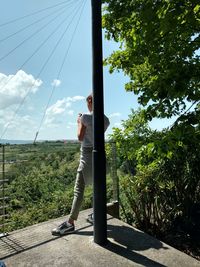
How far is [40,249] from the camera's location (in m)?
4.09

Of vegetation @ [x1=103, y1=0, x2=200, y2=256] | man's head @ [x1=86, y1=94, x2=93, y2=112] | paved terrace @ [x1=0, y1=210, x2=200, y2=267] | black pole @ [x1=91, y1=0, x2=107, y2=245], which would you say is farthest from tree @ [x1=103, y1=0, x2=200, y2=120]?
paved terrace @ [x1=0, y1=210, x2=200, y2=267]

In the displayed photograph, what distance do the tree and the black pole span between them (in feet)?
1.29

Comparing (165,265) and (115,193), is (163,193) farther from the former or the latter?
(165,265)

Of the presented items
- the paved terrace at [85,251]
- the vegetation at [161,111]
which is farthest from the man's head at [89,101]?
the paved terrace at [85,251]

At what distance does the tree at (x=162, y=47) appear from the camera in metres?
3.62

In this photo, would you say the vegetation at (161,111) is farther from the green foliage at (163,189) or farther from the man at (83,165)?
the man at (83,165)

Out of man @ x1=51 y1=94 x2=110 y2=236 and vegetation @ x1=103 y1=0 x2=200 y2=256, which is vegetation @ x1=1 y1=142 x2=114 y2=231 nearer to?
man @ x1=51 y1=94 x2=110 y2=236

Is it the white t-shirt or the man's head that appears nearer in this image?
the white t-shirt

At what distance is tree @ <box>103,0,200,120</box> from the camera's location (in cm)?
362

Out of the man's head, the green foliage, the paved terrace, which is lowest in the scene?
the paved terrace

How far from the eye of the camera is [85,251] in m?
4.02

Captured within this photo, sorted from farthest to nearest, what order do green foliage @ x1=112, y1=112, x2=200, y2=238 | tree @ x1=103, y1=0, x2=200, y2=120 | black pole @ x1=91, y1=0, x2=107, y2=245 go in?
green foliage @ x1=112, y1=112, x2=200, y2=238 → black pole @ x1=91, y1=0, x2=107, y2=245 → tree @ x1=103, y1=0, x2=200, y2=120

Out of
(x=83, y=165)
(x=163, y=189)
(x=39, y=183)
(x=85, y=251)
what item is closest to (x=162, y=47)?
(x=83, y=165)

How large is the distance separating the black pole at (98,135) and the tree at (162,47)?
39cm
